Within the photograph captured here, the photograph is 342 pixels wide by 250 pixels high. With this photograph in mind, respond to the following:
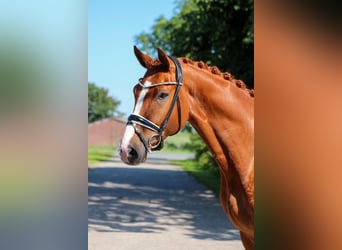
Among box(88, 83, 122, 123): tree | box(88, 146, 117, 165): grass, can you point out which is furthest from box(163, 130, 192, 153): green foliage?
box(88, 83, 122, 123): tree

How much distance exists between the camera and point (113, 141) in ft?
166

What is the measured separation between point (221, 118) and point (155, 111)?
40 centimetres

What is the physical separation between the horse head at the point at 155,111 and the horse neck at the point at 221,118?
0.08 meters

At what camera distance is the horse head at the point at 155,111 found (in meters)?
2.46

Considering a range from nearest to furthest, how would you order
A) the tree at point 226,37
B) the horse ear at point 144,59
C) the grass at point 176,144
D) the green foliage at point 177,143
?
the horse ear at point 144,59 < the tree at point 226,37 < the green foliage at point 177,143 < the grass at point 176,144

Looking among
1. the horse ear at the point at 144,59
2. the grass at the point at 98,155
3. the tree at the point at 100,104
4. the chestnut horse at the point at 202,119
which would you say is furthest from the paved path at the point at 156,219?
A: the tree at the point at 100,104

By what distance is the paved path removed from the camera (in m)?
6.85

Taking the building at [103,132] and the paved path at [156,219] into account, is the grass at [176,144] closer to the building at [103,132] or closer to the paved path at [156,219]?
the building at [103,132]

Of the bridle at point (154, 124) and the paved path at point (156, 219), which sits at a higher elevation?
the bridle at point (154, 124)

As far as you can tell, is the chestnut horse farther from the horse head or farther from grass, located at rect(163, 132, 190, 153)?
grass, located at rect(163, 132, 190, 153)

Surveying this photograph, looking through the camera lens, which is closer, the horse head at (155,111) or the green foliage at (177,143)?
the horse head at (155,111)
